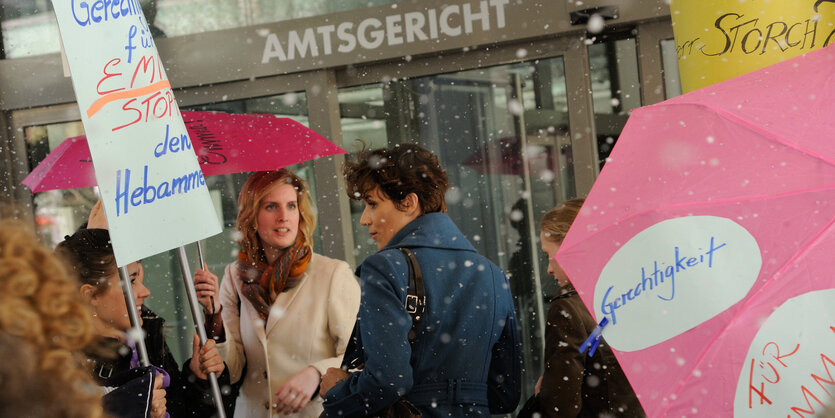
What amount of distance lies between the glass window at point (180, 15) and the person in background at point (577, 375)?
292 centimetres

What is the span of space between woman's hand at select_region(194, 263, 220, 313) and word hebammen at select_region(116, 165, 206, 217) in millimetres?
909

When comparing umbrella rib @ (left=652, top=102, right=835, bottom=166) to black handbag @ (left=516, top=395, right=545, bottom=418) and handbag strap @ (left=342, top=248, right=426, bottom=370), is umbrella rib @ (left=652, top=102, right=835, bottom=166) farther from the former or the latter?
black handbag @ (left=516, top=395, right=545, bottom=418)

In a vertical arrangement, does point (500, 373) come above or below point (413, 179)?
below

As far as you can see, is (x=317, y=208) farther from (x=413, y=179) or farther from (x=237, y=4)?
(x=413, y=179)

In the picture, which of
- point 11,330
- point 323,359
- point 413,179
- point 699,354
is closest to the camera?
point 11,330

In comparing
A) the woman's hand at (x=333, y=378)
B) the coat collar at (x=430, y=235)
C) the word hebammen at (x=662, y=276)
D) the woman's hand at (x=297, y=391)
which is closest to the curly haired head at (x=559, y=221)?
the coat collar at (x=430, y=235)

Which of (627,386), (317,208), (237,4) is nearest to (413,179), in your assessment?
(627,386)

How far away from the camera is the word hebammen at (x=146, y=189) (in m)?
2.44

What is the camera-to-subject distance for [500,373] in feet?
10.1

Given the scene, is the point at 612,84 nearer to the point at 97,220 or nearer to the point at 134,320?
the point at 97,220

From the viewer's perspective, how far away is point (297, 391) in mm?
3562

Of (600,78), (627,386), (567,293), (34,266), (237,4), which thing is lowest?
(627,386)

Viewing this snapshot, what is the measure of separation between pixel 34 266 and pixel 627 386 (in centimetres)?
236

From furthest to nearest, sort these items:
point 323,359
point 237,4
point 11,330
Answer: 1. point 237,4
2. point 323,359
3. point 11,330
